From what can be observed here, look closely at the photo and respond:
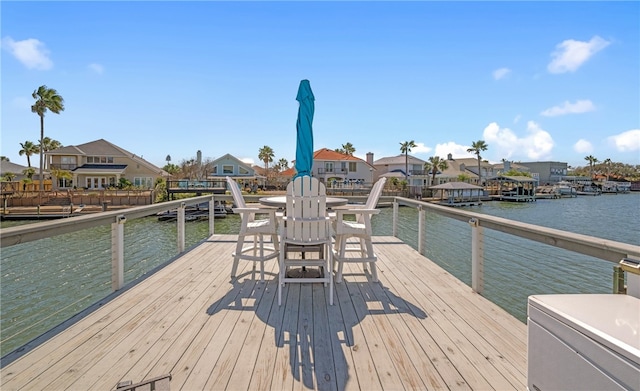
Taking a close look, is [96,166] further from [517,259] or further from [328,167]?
[517,259]

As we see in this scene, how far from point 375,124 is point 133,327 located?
17.4m

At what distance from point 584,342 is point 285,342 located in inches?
62.1

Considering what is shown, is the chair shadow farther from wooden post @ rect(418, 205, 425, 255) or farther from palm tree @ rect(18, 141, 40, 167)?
palm tree @ rect(18, 141, 40, 167)

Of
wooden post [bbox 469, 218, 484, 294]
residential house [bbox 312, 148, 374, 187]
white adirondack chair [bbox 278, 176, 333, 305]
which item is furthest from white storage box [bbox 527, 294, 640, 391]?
residential house [bbox 312, 148, 374, 187]

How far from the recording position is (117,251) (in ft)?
9.70

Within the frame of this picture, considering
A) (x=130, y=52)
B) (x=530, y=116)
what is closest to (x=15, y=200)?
(x=130, y=52)

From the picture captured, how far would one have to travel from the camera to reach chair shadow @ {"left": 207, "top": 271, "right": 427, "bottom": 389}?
5.83ft

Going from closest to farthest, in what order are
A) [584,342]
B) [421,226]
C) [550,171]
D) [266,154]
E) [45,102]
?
[584,342]
[421,226]
[45,102]
[266,154]
[550,171]

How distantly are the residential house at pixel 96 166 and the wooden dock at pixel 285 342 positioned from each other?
32.0 metres

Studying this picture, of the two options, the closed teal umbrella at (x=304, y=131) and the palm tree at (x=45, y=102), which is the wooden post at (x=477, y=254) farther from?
the palm tree at (x=45, y=102)

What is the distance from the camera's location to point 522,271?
661 cm

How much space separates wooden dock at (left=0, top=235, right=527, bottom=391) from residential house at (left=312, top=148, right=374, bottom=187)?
105ft

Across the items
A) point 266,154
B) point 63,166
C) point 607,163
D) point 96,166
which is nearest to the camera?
point 63,166

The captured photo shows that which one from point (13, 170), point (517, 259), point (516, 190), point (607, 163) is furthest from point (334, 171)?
point (607, 163)
